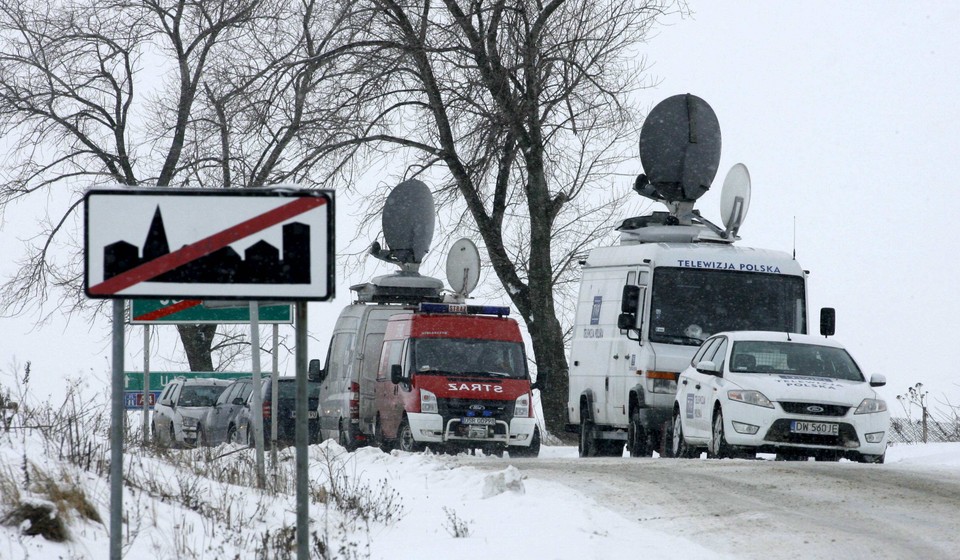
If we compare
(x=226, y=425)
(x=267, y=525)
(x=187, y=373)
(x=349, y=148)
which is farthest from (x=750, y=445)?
(x=187, y=373)

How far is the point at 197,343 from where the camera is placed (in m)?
41.0

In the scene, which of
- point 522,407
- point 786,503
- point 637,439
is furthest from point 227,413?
point 786,503

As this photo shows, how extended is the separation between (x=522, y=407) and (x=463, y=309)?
1750 millimetres

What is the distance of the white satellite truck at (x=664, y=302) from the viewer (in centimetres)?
1856

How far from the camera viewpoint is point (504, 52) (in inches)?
1095

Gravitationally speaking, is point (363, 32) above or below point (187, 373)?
above

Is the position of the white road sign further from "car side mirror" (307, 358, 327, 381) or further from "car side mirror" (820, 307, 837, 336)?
"car side mirror" (307, 358, 327, 381)

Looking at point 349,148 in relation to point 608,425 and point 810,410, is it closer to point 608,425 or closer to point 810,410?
point 608,425

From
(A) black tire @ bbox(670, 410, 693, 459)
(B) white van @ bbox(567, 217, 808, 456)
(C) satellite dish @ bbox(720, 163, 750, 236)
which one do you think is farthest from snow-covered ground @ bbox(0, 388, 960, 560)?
(C) satellite dish @ bbox(720, 163, 750, 236)

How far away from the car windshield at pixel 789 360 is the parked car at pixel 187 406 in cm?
1564

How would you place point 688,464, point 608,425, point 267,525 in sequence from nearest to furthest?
point 267,525 → point 688,464 → point 608,425

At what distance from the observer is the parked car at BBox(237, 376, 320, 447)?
2348 cm

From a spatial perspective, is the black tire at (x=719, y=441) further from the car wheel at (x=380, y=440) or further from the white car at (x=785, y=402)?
the car wheel at (x=380, y=440)

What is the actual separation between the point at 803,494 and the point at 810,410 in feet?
14.2
